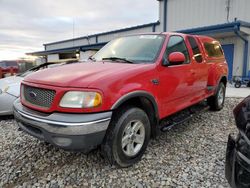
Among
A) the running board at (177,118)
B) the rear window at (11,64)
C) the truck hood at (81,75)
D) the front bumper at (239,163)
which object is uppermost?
the rear window at (11,64)

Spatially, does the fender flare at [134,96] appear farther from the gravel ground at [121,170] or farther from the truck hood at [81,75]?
the gravel ground at [121,170]

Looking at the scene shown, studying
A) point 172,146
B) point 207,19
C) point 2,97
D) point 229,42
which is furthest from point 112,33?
point 172,146

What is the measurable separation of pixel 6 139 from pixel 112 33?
18181 millimetres

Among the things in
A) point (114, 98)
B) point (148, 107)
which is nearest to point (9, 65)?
point (148, 107)

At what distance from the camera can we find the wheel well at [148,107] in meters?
3.18

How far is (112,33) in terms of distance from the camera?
2119 cm

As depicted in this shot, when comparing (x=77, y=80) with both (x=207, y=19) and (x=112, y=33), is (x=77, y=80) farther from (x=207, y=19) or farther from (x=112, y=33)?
(x=112, y=33)

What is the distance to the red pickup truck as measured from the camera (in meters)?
2.62

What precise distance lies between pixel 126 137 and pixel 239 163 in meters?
1.46

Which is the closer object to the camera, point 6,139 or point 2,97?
point 6,139

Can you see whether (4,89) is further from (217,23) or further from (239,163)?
(217,23)

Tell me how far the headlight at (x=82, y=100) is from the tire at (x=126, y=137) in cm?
39

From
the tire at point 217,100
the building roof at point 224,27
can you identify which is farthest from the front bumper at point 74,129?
the building roof at point 224,27

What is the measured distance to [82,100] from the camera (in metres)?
2.63
